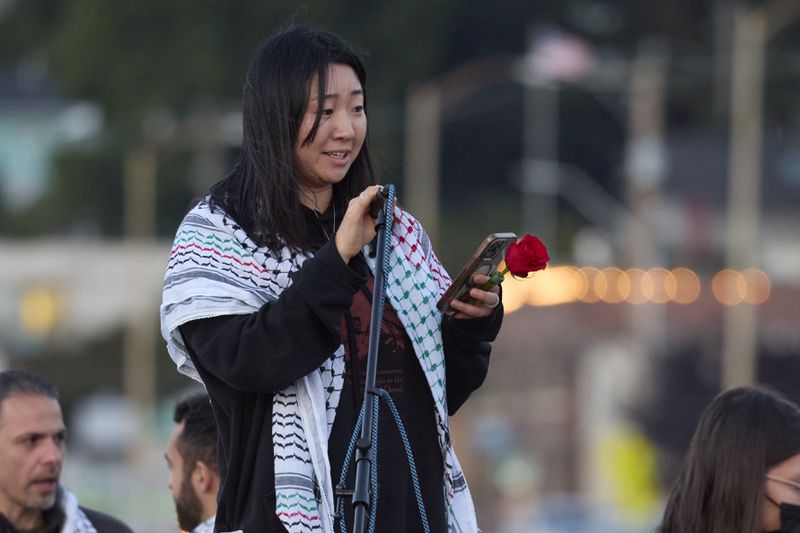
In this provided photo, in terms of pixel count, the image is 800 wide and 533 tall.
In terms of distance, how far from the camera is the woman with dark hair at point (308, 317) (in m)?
3.58

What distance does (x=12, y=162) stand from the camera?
59656 millimetres

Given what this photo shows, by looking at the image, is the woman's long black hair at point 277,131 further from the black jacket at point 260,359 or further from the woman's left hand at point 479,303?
the woman's left hand at point 479,303

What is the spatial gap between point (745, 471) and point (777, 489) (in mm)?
83

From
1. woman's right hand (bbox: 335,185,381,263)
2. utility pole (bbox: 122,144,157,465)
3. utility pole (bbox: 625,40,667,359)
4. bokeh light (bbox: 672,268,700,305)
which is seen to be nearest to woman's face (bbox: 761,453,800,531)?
woman's right hand (bbox: 335,185,381,263)

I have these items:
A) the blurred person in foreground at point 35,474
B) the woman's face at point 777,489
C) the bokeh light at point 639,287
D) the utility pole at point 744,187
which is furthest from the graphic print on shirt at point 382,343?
the bokeh light at point 639,287

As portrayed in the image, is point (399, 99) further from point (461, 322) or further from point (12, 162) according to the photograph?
point (461, 322)

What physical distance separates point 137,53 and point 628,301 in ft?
48.3

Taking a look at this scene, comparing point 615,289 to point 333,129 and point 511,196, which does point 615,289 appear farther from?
point 333,129

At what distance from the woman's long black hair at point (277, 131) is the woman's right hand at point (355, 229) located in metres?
0.21

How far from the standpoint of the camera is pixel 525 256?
12.1 feet

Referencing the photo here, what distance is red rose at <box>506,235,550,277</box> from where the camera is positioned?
145 inches

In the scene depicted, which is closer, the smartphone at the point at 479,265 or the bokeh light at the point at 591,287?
the smartphone at the point at 479,265

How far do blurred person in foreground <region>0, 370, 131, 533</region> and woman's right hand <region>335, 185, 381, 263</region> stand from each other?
1.79 meters

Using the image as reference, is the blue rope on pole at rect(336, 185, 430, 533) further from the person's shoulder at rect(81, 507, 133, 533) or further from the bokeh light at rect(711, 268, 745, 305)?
the bokeh light at rect(711, 268, 745, 305)
